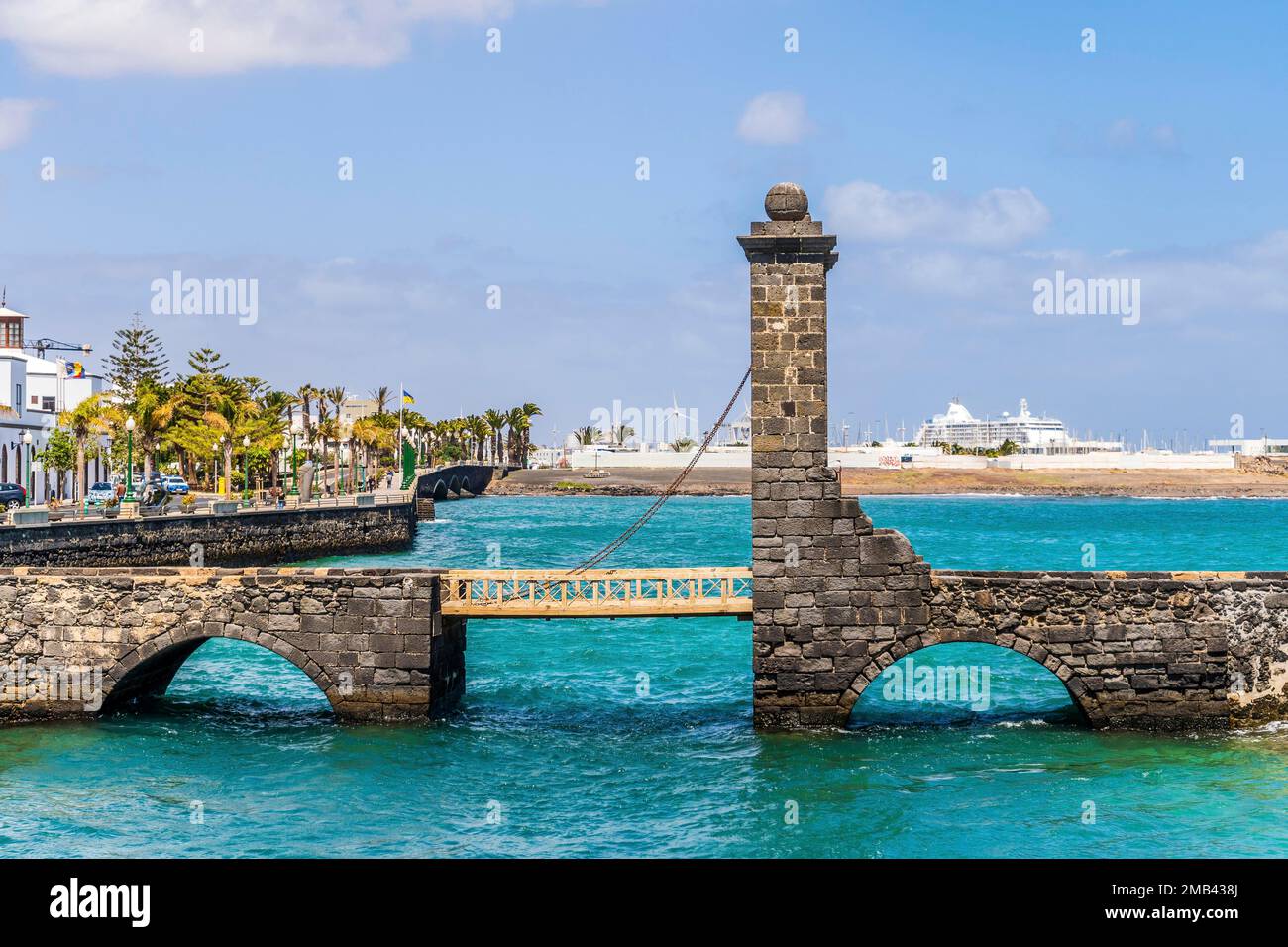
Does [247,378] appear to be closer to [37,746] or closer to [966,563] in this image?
[966,563]

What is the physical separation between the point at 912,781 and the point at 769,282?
806 centimetres

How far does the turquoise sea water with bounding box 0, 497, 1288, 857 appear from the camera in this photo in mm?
15906

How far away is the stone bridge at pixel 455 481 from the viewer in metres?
105

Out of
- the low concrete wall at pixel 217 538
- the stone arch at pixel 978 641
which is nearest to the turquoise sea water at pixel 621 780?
the stone arch at pixel 978 641

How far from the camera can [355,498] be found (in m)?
66.1

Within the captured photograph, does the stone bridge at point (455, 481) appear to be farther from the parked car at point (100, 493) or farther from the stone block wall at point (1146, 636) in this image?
the stone block wall at point (1146, 636)

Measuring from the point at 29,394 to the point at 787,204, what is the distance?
243ft

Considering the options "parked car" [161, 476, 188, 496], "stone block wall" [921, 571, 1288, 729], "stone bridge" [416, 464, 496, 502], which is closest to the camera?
"stone block wall" [921, 571, 1288, 729]

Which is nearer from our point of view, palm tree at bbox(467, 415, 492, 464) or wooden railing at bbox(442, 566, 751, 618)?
wooden railing at bbox(442, 566, 751, 618)

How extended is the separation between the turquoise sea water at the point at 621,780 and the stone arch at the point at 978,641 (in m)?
0.58

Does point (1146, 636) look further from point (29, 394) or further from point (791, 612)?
point (29, 394)

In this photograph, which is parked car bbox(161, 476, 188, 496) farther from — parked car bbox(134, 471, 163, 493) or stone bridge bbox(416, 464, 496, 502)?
stone bridge bbox(416, 464, 496, 502)

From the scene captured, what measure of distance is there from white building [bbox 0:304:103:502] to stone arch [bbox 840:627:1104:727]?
48.9m

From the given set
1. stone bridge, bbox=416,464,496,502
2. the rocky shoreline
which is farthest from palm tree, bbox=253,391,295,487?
the rocky shoreline
